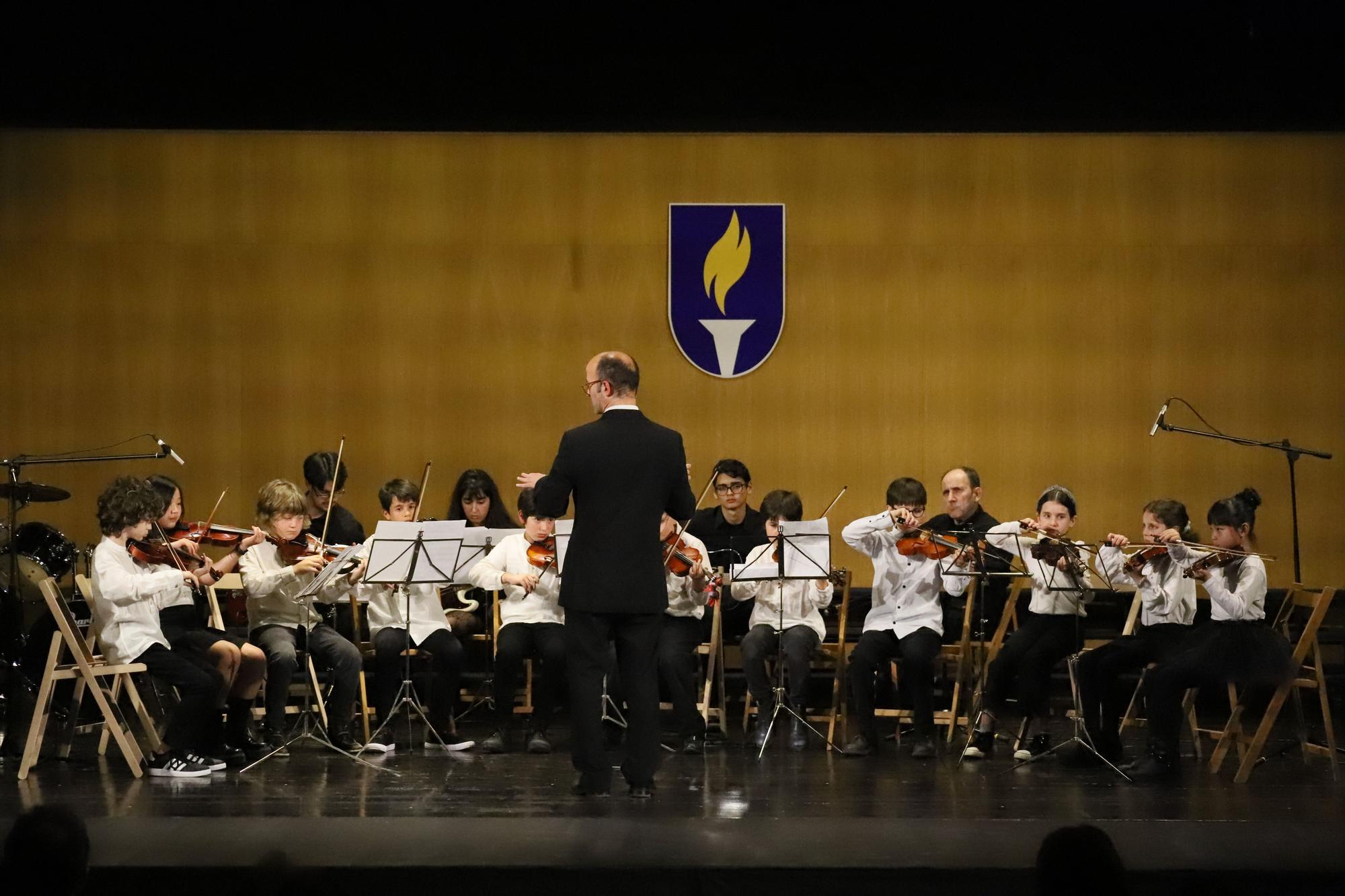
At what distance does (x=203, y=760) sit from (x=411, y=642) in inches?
43.9

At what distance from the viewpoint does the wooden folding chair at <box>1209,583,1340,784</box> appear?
4887mm

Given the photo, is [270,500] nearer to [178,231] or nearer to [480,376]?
[480,376]

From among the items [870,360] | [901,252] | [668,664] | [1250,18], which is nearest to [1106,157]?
[901,252]

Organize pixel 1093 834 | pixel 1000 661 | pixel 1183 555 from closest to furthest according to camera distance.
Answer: pixel 1093 834 → pixel 1183 555 → pixel 1000 661

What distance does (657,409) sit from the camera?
7.48m

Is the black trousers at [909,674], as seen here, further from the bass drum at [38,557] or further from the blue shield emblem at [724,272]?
the bass drum at [38,557]

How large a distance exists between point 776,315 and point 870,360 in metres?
0.59

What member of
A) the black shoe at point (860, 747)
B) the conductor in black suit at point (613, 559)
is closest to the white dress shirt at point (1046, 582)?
the black shoe at point (860, 747)

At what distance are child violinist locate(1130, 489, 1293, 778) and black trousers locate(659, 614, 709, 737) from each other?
1.74m

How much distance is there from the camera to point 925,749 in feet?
17.7

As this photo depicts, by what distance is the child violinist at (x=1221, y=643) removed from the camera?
4969 millimetres

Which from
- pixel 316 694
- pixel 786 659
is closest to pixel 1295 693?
pixel 786 659

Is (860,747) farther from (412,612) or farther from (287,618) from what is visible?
(287,618)

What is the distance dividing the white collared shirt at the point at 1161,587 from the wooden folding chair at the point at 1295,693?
343mm
